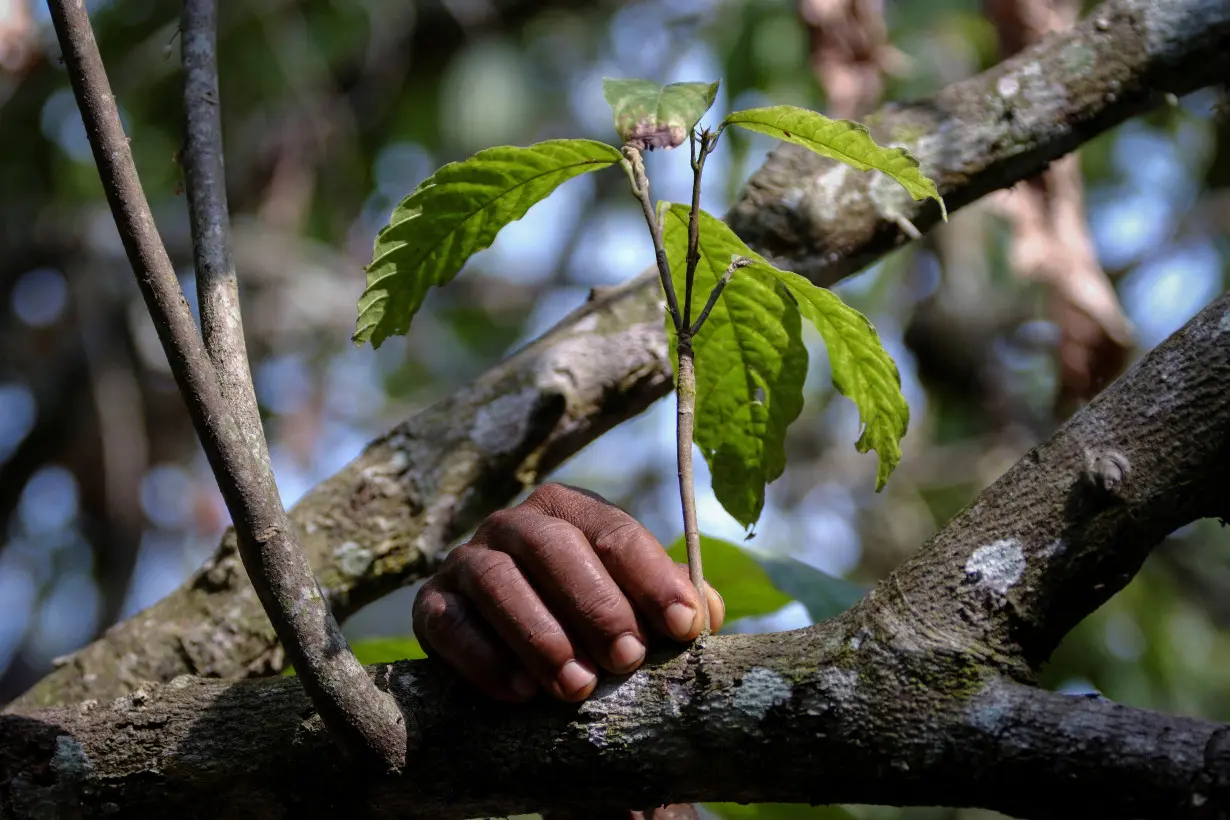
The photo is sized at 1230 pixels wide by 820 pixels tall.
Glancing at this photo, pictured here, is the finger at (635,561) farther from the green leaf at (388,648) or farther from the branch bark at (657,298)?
the branch bark at (657,298)

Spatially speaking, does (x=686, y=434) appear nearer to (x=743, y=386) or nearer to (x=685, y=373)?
(x=685, y=373)

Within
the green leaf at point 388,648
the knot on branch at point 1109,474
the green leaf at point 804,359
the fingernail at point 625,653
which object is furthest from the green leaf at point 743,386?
the green leaf at point 388,648

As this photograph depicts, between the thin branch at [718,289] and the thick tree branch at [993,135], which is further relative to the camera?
the thick tree branch at [993,135]

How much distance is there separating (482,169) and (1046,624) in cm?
87

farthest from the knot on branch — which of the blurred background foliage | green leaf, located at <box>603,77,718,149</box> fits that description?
the blurred background foliage

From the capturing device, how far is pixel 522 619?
134cm

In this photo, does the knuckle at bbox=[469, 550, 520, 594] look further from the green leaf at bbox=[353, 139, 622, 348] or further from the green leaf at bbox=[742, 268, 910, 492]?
the green leaf at bbox=[742, 268, 910, 492]

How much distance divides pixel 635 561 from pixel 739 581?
27.0 inches

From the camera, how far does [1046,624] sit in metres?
1.22

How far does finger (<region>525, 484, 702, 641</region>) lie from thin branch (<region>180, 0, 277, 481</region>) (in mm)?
416

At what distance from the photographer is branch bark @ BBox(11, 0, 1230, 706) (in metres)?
2.18

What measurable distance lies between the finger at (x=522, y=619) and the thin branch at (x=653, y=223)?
38 cm

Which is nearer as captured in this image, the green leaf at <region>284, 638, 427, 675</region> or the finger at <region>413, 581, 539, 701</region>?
the finger at <region>413, 581, 539, 701</region>

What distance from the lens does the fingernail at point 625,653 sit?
1.29 meters
